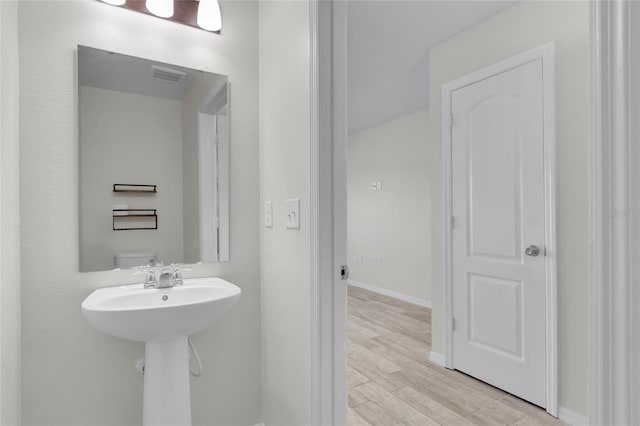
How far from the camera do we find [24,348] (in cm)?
132

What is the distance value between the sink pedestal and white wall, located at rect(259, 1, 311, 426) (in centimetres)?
44

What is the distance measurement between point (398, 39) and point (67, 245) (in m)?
2.45

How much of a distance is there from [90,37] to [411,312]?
384cm

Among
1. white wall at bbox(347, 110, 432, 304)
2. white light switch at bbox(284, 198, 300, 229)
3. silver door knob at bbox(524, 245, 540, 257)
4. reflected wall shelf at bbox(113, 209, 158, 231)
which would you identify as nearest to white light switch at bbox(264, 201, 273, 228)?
white light switch at bbox(284, 198, 300, 229)

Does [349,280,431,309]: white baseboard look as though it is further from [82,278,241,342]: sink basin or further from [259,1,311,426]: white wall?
[82,278,241,342]: sink basin

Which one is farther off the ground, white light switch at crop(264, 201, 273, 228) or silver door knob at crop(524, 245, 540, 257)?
white light switch at crop(264, 201, 273, 228)

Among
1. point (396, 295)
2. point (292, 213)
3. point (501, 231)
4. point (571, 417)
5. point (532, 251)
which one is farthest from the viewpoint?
point (396, 295)

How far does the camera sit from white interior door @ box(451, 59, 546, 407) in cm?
201

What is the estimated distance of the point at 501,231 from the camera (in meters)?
2.19

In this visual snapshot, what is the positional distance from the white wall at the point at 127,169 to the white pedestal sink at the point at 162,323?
19cm

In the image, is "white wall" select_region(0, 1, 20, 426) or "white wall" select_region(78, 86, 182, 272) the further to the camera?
"white wall" select_region(78, 86, 182, 272)

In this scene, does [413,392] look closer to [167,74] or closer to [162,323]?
[162,323]

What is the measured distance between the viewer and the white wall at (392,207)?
430cm

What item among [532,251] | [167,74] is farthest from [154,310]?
[532,251]
